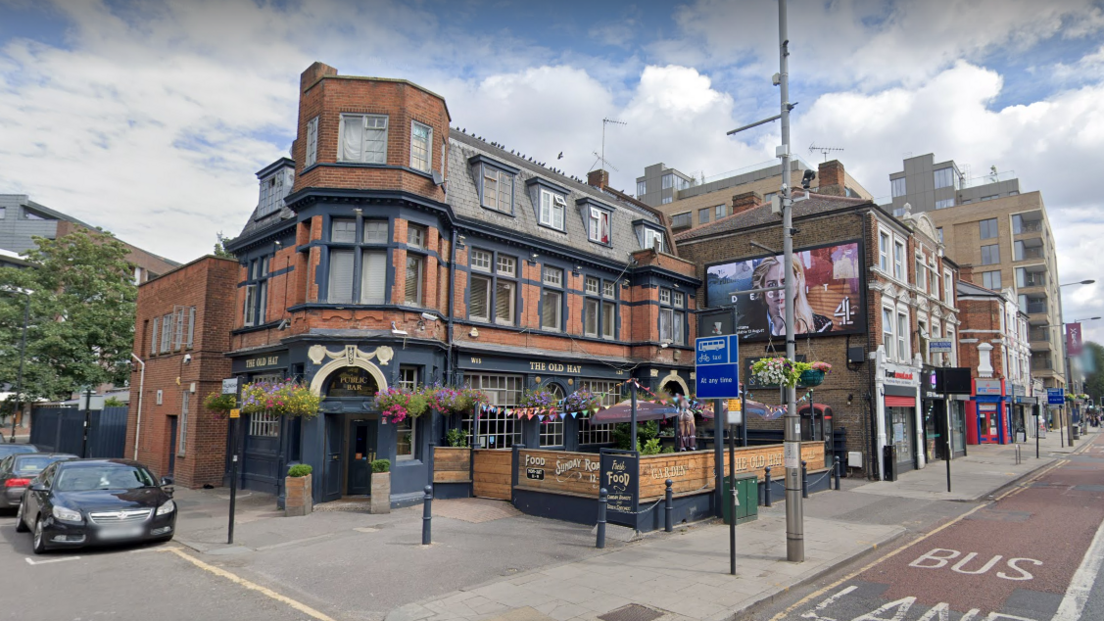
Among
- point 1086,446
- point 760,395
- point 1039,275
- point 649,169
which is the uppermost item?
point 649,169

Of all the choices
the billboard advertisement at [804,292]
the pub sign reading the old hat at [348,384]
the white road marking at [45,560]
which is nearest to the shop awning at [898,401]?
the billboard advertisement at [804,292]

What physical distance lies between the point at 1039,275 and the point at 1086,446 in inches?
1130

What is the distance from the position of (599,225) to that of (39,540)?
18.7 meters

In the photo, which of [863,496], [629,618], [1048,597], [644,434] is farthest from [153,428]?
[1048,597]

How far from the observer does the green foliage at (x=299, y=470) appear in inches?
569

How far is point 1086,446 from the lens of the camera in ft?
136

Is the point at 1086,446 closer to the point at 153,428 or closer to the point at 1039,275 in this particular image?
the point at 1039,275

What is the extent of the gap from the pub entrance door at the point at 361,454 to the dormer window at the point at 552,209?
A: 29.7 feet

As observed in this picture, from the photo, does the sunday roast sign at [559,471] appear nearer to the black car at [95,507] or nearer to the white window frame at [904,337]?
the black car at [95,507]

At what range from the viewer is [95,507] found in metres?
10.8

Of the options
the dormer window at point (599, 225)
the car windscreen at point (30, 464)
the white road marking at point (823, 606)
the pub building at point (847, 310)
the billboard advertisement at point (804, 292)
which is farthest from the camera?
the dormer window at point (599, 225)

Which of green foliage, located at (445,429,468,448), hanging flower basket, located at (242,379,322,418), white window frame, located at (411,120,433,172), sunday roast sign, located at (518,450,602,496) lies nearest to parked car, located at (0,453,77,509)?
hanging flower basket, located at (242,379,322,418)

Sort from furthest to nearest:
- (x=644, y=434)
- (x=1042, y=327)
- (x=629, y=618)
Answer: (x=1042, y=327)
(x=644, y=434)
(x=629, y=618)

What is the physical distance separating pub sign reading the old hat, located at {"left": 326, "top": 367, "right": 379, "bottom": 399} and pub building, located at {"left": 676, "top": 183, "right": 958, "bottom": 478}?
41.2ft
